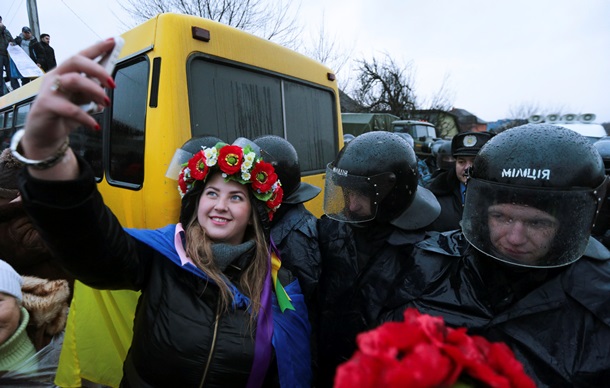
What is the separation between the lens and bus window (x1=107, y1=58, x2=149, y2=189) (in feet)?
9.21

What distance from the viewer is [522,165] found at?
4.99ft

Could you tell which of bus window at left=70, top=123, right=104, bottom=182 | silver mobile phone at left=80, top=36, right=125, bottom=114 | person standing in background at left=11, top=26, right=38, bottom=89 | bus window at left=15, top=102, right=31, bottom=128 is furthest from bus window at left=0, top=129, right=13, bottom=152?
silver mobile phone at left=80, top=36, right=125, bottom=114

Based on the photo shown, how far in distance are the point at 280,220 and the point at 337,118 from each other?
2218mm

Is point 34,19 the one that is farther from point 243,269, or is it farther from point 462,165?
point 243,269

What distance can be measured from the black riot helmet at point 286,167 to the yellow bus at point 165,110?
38 centimetres

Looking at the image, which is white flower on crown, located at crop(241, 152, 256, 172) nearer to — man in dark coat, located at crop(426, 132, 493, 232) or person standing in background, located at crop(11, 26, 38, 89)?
man in dark coat, located at crop(426, 132, 493, 232)

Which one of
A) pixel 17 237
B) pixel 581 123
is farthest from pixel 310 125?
pixel 581 123

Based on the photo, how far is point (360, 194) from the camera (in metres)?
2.14

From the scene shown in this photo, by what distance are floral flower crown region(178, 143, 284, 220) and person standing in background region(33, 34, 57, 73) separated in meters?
10.5

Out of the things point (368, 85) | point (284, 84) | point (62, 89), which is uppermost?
point (368, 85)

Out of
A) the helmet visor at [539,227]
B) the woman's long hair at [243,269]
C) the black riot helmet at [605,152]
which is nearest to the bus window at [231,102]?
the woman's long hair at [243,269]

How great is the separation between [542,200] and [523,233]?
153mm

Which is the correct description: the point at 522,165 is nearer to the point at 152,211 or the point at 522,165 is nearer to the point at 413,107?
the point at 152,211

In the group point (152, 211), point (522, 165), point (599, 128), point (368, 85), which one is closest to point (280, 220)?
point (152, 211)
